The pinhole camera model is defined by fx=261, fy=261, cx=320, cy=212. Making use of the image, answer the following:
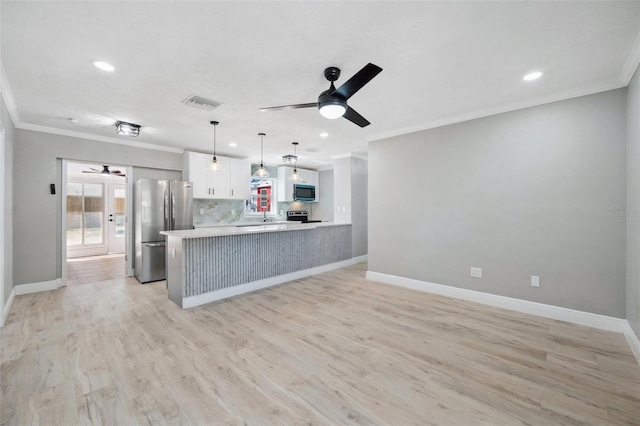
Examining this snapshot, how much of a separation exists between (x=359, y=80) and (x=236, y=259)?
3.05 meters

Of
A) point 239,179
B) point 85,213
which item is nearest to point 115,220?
point 85,213

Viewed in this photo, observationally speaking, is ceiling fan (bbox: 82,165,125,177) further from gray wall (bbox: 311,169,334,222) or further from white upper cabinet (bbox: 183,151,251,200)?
gray wall (bbox: 311,169,334,222)

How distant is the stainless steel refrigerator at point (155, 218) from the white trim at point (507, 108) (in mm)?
3857

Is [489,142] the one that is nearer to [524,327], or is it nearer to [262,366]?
[524,327]

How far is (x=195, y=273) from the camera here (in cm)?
351

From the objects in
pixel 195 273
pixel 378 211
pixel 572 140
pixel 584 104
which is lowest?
pixel 195 273

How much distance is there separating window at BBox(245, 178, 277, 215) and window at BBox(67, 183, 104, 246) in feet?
15.3

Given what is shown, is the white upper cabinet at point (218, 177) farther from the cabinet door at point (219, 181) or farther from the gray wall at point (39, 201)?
the gray wall at point (39, 201)

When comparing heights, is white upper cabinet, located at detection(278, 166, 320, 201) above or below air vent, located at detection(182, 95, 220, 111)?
below

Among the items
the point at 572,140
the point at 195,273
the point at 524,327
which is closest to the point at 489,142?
the point at 572,140

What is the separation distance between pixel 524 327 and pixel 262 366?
2758 millimetres

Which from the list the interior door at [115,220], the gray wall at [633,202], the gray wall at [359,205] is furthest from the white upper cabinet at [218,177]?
the gray wall at [633,202]

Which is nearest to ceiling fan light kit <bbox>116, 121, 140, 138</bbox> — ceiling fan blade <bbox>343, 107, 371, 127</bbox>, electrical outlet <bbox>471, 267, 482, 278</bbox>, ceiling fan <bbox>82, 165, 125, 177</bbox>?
ceiling fan blade <bbox>343, 107, 371, 127</bbox>

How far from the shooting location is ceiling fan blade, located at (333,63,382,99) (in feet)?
6.17
